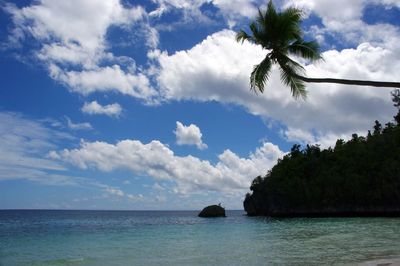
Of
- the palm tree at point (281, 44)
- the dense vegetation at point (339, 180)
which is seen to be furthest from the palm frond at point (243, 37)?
the dense vegetation at point (339, 180)

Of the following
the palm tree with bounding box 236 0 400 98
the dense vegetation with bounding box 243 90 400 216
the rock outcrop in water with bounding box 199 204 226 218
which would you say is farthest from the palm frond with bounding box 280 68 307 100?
the rock outcrop in water with bounding box 199 204 226 218

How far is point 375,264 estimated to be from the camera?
53.4 ft

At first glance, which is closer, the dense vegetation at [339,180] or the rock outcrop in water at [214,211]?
the dense vegetation at [339,180]

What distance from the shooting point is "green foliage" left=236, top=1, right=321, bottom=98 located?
507 inches

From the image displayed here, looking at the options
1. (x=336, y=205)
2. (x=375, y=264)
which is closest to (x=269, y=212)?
(x=336, y=205)

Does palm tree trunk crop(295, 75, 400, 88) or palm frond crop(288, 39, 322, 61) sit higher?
palm frond crop(288, 39, 322, 61)

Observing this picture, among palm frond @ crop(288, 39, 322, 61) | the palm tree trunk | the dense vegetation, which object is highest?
the dense vegetation

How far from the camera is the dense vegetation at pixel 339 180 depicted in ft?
288

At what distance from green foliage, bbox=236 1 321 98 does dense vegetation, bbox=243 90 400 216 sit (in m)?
74.6

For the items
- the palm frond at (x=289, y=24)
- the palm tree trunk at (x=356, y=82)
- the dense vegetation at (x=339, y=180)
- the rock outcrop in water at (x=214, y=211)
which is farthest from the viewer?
the rock outcrop in water at (x=214, y=211)

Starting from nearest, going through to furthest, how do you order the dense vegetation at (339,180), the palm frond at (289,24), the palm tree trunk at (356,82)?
1. the palm tree trunk at (356,82)
2. the palm frond at (289,24)
3. the dense vegetation at (339,180)

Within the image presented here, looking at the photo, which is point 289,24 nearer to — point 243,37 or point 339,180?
point 243,37

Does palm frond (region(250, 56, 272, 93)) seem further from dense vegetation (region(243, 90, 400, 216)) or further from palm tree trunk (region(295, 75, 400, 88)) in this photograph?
dense vegetation (region(243, 90, 400, 216))

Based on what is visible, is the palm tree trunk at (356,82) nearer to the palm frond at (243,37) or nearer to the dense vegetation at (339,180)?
the palm frond at (243,37)
